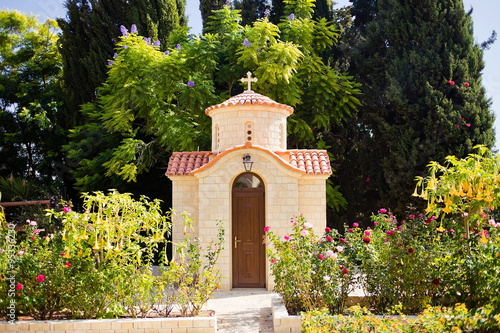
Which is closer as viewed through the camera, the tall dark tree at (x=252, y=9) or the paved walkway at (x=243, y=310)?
the paved walkway at (x=243, y=310)

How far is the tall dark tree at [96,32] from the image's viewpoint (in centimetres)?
2245

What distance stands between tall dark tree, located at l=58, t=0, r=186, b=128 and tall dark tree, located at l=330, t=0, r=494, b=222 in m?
9.46

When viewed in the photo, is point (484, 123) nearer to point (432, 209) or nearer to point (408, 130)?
point (408, 130)

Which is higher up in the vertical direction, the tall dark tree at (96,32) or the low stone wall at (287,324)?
the tall dark tree at (96,32)

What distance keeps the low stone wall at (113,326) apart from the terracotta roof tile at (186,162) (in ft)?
18.3

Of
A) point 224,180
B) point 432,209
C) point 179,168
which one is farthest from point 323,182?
point 432,209

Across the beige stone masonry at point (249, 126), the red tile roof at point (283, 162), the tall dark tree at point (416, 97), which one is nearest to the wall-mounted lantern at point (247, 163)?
the red tile roof at point (283, 162)

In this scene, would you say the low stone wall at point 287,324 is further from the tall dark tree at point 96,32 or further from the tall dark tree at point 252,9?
the tall dark tree at point 252,9

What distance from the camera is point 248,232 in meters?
12.8

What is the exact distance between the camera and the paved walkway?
9.10m

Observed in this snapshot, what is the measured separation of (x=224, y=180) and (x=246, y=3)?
14005 mm

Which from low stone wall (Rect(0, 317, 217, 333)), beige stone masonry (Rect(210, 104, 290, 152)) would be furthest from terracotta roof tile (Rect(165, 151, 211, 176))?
low stone wall (Rect(0, 317, 217, 333))

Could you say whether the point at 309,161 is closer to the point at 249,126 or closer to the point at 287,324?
the point at 249,126

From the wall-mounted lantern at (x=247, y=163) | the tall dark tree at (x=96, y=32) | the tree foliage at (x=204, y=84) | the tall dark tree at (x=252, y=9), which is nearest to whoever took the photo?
the wall-mounted lantern at (x=247, y=163)
